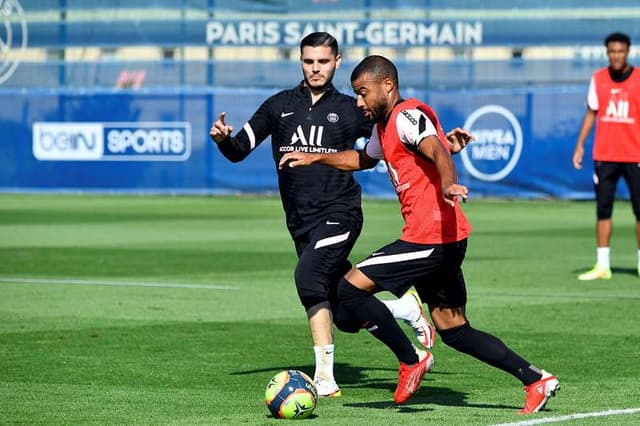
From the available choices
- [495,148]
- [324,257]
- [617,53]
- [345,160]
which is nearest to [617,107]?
[617,53]

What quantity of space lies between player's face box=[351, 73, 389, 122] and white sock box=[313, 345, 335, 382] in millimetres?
1611

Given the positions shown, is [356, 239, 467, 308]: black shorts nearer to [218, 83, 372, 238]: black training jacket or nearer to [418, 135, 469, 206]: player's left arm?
[418, 135, 469, 206]: player's left arm

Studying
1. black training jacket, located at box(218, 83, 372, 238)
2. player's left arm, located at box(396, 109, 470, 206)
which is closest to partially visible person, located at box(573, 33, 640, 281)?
black training jacket, located at box(218, 83, 372, 238)

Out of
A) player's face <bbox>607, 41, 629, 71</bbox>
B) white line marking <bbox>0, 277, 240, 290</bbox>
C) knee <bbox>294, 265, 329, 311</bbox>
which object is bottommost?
white line marking <bbox>0, 277, 240, 290</bbox>

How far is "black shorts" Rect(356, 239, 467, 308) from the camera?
25.5ft

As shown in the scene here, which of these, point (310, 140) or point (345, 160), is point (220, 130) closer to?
point (310, 140)

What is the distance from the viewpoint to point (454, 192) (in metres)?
7.19

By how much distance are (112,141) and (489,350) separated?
26781 millimetres

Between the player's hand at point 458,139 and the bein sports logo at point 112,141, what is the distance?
25.5m

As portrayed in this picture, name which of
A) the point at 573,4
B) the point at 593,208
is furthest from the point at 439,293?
the point at 573,4

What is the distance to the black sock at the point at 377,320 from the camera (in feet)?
26.5

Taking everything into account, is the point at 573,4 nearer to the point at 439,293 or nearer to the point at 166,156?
the point at 166,156

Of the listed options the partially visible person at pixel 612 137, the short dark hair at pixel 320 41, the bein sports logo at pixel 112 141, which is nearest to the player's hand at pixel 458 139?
the short dark hair at pixel 320 41

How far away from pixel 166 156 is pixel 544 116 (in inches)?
348
